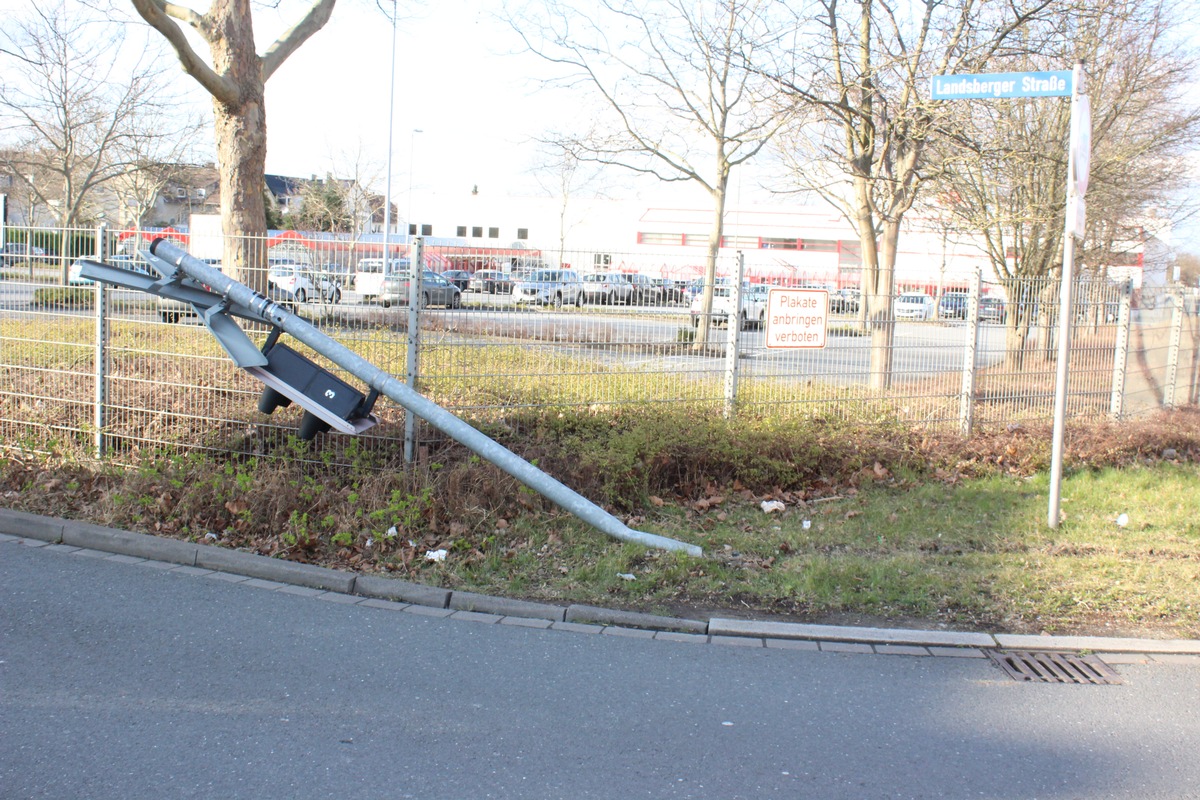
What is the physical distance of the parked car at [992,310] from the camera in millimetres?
10250

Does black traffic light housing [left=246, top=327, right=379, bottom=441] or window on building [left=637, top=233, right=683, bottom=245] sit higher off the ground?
window on building [left=637, top=233, right=683, bottom=245]

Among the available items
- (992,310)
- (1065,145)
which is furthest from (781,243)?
(992,310)

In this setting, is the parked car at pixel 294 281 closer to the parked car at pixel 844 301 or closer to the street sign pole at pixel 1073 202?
the parked car at pixel 844 301

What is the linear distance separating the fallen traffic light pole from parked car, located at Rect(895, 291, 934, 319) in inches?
172

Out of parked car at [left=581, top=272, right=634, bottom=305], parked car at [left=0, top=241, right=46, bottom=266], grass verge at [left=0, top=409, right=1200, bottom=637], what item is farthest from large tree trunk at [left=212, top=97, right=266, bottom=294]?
parked car at [left=581, top=272, right=634, bottom=305]

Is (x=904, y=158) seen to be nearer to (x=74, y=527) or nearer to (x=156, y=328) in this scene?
(x=156, y=328)

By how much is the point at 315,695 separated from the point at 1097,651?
4.23 m

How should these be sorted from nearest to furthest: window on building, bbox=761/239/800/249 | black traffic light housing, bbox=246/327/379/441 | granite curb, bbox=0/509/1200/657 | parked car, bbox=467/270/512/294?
granite curb, bbox=0/509/1200/657
black traffic light housing, bbox=246/327/379/441
parked car, bbox=467/270/512/294
window on building, bbox=761/239/800/249

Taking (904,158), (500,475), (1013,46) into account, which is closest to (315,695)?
(500,475)

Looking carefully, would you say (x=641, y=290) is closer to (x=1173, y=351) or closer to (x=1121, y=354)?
(x=1121, y=354)

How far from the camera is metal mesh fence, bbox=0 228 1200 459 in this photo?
7906 millimetres

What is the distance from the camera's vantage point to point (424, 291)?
7.77 meters

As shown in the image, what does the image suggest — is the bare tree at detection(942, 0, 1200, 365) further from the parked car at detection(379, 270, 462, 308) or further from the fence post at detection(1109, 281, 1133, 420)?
the parked car at detection(379, 270, 462, 308)

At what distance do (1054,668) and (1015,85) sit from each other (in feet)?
14.3
